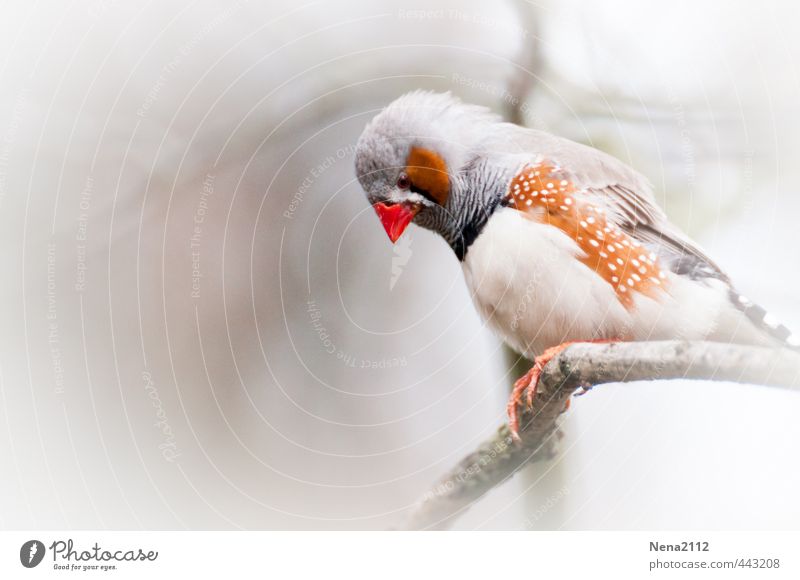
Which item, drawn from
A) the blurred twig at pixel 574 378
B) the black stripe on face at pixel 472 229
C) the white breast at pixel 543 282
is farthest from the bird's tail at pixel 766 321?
the black stripe on face at pixel 472 229

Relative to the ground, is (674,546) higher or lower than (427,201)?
lower

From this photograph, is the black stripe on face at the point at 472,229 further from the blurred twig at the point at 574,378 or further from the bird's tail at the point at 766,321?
the bird's tail at the point at 766,321

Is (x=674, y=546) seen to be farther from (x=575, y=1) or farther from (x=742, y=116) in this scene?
(x=575, y=1)

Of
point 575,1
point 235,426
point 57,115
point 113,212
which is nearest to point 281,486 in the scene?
point 235,426

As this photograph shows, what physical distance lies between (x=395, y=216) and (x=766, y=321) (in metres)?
0.37

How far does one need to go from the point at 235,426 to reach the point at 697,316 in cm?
44

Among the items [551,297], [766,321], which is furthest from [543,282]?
[766,321]

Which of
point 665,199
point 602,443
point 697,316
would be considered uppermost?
point 665,199

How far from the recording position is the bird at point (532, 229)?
0.58 metres

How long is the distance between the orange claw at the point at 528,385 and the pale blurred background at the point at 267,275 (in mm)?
19

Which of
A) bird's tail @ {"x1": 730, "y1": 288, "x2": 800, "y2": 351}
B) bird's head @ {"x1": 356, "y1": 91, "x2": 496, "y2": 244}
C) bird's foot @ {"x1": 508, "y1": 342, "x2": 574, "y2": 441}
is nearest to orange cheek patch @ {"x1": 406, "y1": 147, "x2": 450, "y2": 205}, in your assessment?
bird's head @ {"x1": 356, "y1": 91, "x2": 496, "y2": 244}

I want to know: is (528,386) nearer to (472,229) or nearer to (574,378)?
(574,378)

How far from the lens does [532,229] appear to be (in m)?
0.57

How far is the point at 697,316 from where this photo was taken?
0.59 meters
